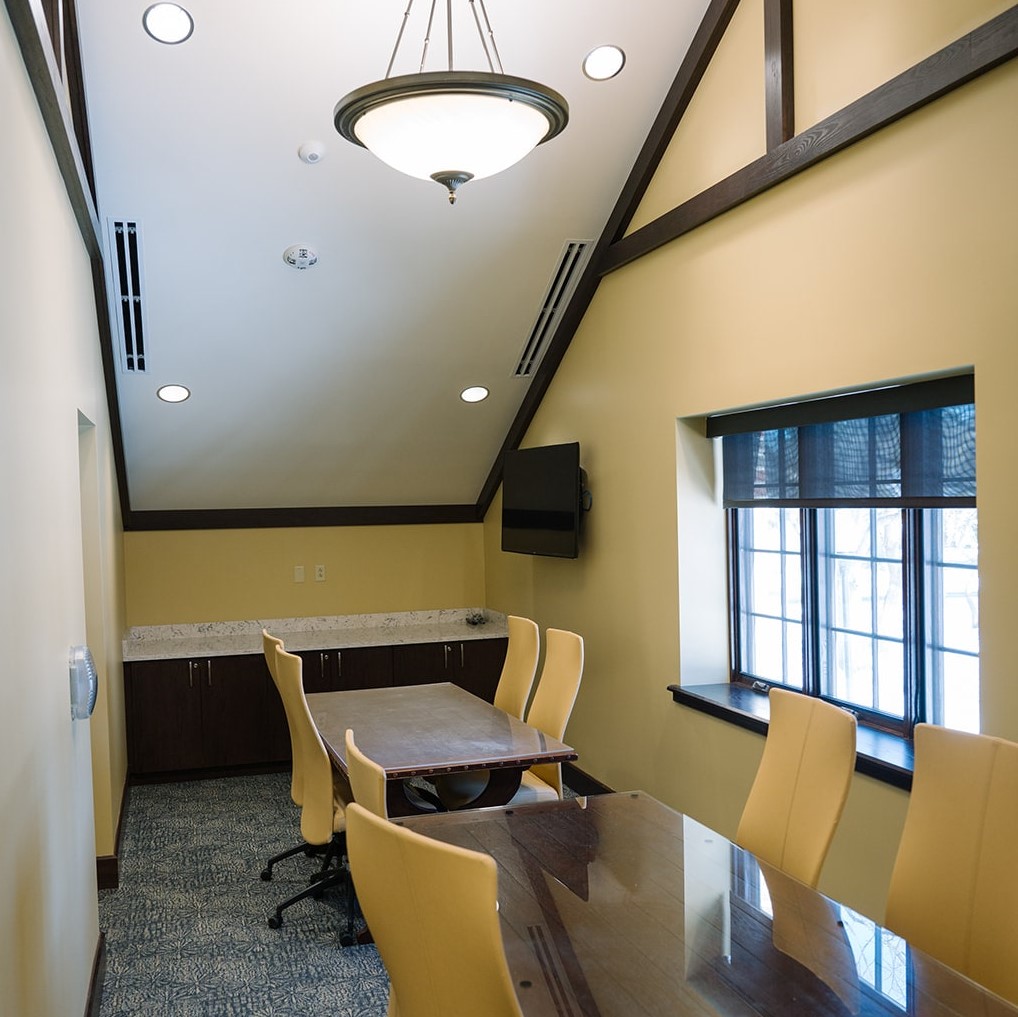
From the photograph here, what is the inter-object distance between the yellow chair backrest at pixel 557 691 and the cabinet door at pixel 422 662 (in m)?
1.91

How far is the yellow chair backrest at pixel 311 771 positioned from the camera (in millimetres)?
3617

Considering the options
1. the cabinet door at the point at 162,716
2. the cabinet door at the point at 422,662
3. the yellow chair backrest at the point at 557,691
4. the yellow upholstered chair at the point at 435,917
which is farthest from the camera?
the cabinet door at the point at 422,662

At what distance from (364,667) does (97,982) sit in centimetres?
287

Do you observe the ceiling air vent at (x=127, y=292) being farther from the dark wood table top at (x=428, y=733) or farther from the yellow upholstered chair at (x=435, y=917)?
the yellow upholstered chair at (x=435, y=917)

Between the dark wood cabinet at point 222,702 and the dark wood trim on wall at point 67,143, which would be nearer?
the dark wood trim on wall at point 67,143

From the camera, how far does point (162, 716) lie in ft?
18.5

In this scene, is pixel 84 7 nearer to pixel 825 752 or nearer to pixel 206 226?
pixel 206 226

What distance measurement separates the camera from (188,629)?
20.5ft

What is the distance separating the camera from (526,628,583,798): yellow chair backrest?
3980mm

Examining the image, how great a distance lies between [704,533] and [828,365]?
3.77 feet

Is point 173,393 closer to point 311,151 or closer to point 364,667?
point 311,151

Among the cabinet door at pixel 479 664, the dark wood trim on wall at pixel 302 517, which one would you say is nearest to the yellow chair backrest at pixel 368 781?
the cabinet door at pixel 479 664

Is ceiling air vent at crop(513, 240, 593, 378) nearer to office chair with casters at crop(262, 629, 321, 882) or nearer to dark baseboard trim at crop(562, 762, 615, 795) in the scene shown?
office chair with casters at crop(262, 629, 321, 882)

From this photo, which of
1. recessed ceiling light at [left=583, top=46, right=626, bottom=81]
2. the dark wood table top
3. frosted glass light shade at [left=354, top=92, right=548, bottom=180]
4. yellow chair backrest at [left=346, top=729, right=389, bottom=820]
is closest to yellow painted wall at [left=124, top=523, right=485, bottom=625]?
the dark wood table top
